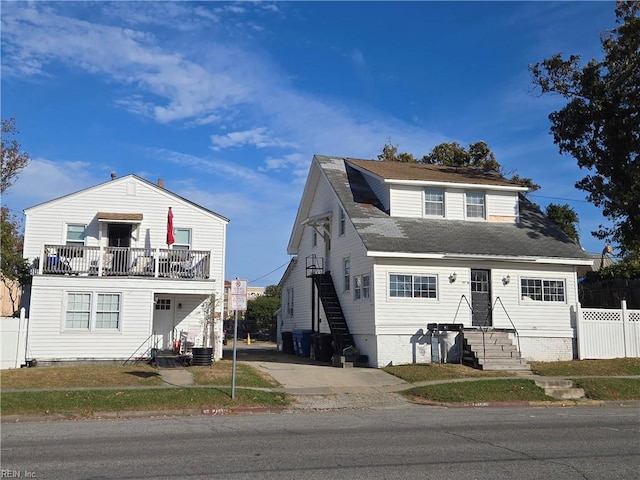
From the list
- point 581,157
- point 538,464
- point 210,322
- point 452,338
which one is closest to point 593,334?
point 452,338

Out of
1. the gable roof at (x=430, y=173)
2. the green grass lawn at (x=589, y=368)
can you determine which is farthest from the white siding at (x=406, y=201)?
the green grass lawn at (x=589, y=368)

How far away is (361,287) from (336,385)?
6165 mm

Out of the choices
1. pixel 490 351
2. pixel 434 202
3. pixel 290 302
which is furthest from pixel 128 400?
pixel 290 302

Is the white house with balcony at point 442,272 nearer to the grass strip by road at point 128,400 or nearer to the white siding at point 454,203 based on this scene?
the white siding at point 454,203

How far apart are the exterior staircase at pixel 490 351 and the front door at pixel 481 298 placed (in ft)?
2.42

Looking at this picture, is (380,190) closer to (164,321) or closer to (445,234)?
(445,234)

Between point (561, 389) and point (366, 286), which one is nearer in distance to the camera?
point (561, 389)

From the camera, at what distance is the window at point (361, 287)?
74.7 ft

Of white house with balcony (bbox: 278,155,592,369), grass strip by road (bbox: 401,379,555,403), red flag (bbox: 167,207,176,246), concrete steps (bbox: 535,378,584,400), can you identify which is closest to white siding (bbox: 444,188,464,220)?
white house with balcony (bbox: 278,155,592,369)

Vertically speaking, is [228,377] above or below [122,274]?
below

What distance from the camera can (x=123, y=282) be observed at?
2155cm

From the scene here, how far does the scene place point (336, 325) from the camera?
24469 mm

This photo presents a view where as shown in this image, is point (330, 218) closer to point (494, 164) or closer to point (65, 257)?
point (65, 257)

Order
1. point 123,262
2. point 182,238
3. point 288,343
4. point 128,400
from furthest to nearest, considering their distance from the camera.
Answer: point 288,343
point 182,238
point 123,262
point 128,400
